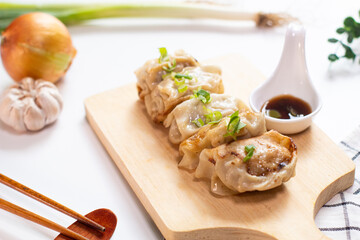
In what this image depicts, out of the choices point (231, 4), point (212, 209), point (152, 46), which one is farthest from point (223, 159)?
point (231, 4)

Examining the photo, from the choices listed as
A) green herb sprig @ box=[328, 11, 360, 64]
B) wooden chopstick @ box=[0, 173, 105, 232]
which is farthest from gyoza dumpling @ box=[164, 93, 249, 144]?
green herb sprig @ box=[328, 11, 360, 64]

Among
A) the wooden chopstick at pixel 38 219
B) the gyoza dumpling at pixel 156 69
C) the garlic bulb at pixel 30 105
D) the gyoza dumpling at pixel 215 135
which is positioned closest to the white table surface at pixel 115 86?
the garlic bulb at pixel 30 105

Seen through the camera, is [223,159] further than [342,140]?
No

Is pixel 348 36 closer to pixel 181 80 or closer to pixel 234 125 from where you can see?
pixel 181 80

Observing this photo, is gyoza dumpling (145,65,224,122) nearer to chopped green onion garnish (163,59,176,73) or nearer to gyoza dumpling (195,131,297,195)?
chopped green onion garnish (163,59,176,73)

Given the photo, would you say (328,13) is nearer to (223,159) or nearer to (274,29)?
(274,29)

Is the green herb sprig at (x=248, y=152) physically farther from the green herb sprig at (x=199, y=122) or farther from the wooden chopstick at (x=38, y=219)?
the wooden chopstick at (x=38, y=219)
